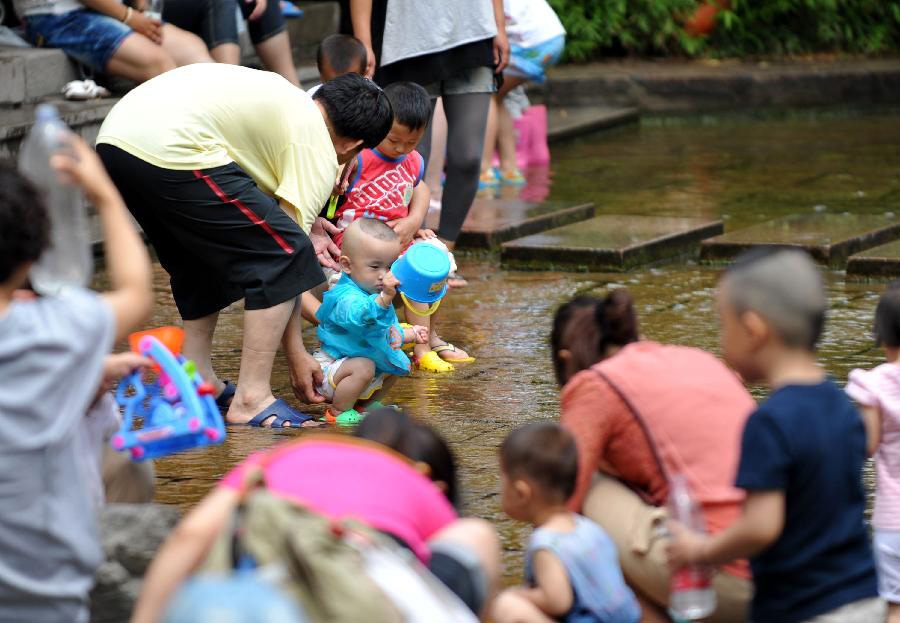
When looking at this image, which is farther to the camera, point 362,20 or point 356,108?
point 362,20

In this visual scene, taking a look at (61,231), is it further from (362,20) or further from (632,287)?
(632,287)

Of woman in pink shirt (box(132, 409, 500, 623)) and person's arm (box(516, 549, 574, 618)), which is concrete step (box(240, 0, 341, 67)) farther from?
woman in pink shirt (box(132, 409, 500, 623))

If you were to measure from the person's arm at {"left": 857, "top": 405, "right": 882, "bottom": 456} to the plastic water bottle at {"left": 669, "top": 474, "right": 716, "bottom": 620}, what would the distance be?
53 cm

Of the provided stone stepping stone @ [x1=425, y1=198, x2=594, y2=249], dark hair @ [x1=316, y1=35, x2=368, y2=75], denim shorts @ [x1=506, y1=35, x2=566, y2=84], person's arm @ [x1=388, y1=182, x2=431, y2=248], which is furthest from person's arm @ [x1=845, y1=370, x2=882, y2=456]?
denim shorts @ [x1=506, y1=35, x2=566, y2=84]

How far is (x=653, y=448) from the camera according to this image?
3.01 meters

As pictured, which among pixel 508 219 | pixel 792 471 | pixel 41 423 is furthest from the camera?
pixel 508 219

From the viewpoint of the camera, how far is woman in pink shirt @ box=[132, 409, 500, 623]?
7.70 feet

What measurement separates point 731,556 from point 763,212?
5648mm

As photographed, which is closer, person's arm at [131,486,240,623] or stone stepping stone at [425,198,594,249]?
person's arm at [131,486,240,623]

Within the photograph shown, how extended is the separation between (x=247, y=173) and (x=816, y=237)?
11.1 ft

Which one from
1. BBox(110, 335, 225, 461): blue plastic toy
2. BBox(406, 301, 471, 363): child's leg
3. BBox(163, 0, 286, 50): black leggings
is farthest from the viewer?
BBox(163, 0, 286, 50): black leggings

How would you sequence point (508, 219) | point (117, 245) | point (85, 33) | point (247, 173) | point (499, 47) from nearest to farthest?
point (117, 245) < point (247, 173) < point (499, 47) < point (85, 33) < point (508, 219)

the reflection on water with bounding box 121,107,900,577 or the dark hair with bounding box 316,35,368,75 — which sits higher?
the dark hair with bounding box 316,35,368,75

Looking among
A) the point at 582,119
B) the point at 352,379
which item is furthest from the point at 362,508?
the point at 582,119
